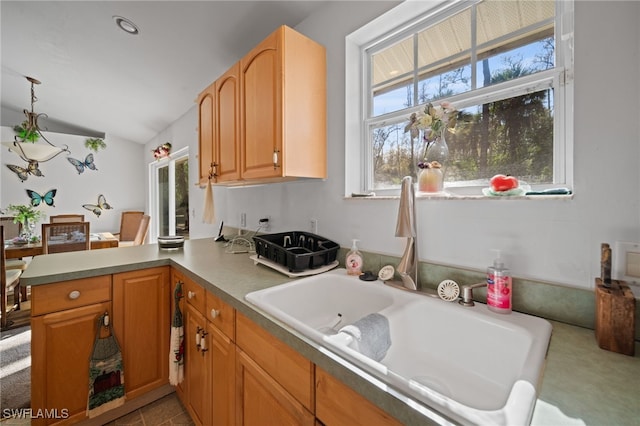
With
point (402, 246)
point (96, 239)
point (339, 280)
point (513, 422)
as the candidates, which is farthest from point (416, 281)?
point (96, 239)

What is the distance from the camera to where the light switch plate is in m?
0.68

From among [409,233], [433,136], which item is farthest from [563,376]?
[433,136]

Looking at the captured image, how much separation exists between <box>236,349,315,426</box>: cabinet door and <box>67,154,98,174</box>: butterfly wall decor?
19.1 ft

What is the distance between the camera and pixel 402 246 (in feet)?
3.87

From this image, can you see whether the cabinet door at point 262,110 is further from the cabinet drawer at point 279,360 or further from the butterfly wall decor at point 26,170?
the butterfly wall decor at point 26,170

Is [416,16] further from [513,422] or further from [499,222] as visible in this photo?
[513,422]

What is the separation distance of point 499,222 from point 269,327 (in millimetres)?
821

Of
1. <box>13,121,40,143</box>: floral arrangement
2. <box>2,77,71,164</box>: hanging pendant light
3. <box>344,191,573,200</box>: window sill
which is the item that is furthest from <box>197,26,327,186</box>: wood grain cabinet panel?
<box>13,121,40,143</box>: floral arrangement

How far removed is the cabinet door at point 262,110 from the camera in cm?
134

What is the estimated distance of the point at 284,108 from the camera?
1.31 m

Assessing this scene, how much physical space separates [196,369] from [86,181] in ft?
17.7

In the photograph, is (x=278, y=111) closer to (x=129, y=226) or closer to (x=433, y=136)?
Result: (x=433, y=136)

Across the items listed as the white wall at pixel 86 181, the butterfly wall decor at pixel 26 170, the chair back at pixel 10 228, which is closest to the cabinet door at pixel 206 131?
the chair back at pixel 10 228

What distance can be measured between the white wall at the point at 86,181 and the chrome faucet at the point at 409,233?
5989 millimetres
